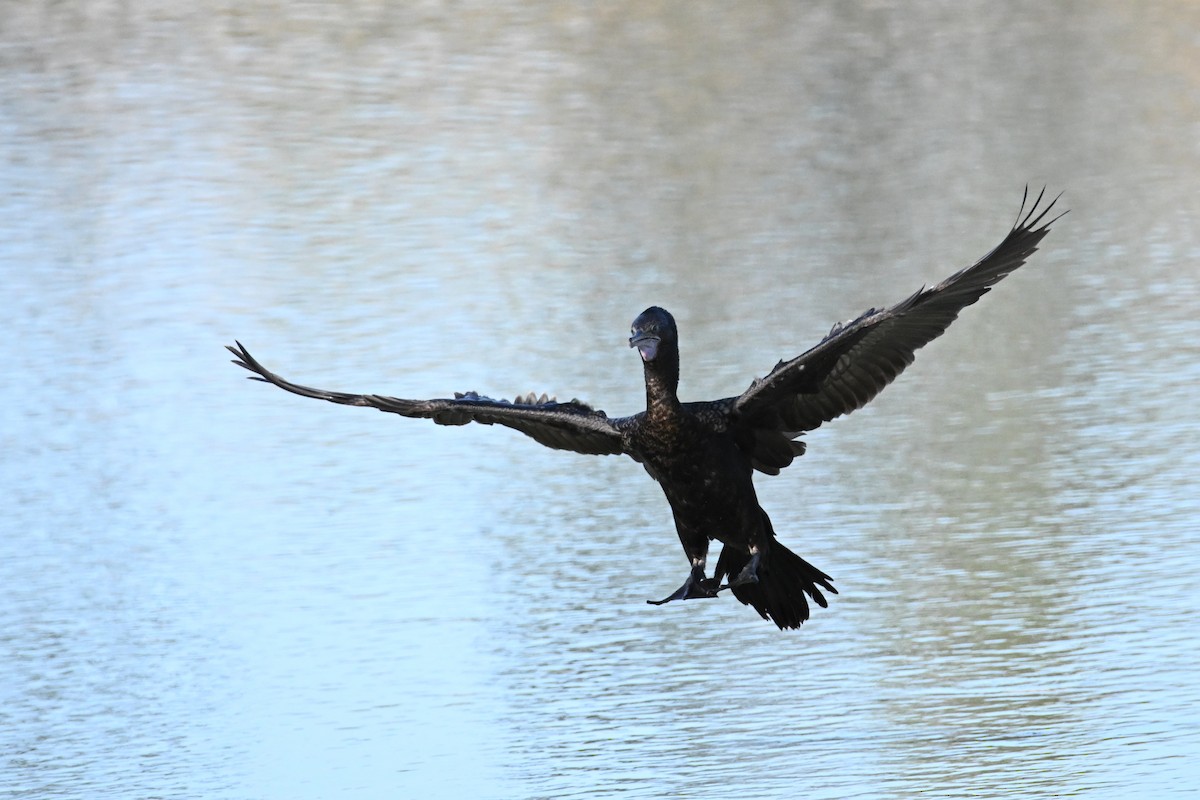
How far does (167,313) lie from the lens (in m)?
15.3

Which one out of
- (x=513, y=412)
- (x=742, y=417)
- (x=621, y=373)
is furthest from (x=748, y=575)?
(x=621, y=373)

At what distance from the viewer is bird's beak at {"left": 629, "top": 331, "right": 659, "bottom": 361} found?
651 centimetres

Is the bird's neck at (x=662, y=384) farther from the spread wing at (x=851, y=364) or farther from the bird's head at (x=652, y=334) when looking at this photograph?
the spread wing at (x=851, y=364)

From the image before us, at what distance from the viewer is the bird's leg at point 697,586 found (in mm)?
6691

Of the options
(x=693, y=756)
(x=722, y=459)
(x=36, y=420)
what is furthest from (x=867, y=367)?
(x=36, y=420)

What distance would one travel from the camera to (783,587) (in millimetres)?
7125

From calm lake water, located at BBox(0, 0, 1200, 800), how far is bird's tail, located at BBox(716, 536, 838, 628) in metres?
1.06

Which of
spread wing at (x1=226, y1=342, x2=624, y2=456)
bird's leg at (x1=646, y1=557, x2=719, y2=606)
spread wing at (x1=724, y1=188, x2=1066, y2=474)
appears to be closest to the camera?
spread wing at (x1=724, y1=188, x2=1066, y2=474)

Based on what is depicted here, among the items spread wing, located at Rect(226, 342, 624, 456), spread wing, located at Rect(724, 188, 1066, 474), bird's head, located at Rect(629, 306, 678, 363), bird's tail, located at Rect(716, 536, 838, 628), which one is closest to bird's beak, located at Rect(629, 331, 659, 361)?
bird's head, located at Rect(629, 306, 678, 363)

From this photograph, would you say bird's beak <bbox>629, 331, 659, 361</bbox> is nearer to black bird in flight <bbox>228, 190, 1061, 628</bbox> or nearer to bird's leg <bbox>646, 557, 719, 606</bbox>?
black bird in flight <bbox>228, 190, 1061, 628</bbox>

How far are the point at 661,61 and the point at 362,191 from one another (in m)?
5.74

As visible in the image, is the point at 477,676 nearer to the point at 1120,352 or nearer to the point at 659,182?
the point at 1120,352

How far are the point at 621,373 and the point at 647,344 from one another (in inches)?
247

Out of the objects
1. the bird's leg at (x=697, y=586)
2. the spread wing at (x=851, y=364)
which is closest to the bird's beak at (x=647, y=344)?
the spread wing at (x=851, y=364)
